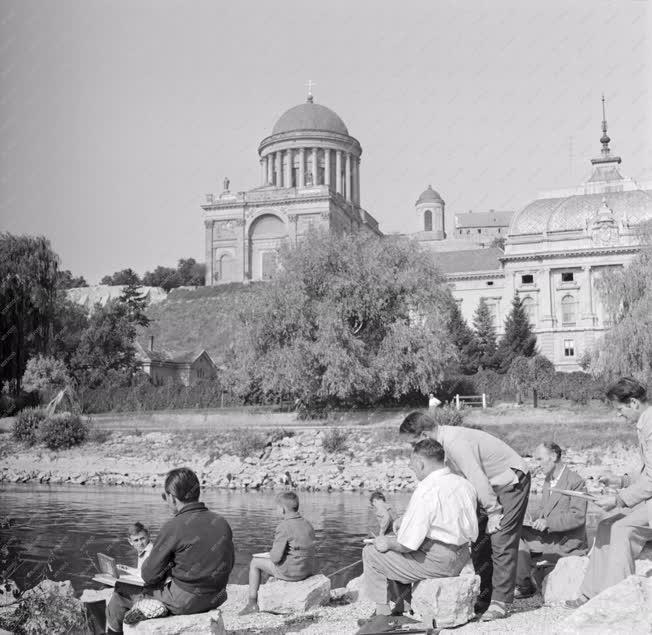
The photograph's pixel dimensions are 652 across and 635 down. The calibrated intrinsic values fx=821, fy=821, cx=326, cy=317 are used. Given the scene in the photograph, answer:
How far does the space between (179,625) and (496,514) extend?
2.42 m

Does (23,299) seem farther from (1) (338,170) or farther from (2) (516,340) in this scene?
(1) (338,170)

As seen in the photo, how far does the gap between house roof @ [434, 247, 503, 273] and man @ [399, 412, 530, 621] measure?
57112mm

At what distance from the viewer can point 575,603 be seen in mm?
6188

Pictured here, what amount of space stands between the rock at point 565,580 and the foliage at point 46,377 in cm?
3357

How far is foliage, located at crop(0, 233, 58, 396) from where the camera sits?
15.8 m

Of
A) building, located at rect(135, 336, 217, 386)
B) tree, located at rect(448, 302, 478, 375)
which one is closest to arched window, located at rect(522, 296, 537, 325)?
tree, located at rect(448, 302, 478, 375)

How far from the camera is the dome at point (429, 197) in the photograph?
11818 cm

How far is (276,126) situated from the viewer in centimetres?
8156

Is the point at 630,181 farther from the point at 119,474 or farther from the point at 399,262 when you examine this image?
the point at 119,474

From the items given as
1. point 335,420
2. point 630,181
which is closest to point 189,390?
point 335,420

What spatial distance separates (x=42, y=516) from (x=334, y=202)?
5279cm

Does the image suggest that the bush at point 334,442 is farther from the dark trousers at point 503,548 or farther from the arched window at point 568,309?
the arched window at point 568,309

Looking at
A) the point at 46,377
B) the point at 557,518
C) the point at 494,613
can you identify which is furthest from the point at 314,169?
the point at 494,613

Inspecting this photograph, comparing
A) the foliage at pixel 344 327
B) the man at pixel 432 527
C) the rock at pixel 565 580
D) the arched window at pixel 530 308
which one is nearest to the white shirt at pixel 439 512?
the man at pixel 432 527
